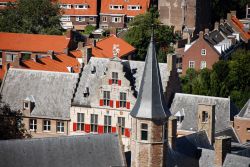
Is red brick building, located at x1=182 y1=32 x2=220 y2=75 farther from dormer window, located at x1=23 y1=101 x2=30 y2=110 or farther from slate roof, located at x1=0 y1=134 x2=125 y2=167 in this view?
slate roof, located at x1=0 y1=134 x2=125 y2=167

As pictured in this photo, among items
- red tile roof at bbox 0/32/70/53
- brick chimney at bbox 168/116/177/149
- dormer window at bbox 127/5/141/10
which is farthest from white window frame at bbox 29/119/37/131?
dormer window at bbox 127/5/141/10

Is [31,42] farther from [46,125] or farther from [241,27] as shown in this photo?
[46,125]

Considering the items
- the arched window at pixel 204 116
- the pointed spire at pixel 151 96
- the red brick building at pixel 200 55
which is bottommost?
the arched window at pixel 204 116

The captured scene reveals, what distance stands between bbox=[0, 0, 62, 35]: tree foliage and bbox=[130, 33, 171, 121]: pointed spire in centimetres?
6888

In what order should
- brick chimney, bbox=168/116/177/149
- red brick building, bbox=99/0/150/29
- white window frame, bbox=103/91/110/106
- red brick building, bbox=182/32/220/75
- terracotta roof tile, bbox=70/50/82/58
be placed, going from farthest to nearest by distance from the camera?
red brick building, bbox=99/0/150/29 < red brick building, bbox=182/32/220/75 < terracotta roof tile, bbox=70/50/82/58 < white window frame, bbox=103/91/110/106 < brick chimney, bbox=168/116/177/149

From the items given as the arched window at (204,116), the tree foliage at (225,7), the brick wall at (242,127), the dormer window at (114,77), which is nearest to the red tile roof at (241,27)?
the tree foliage at (225,7)

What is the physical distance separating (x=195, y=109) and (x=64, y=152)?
71.6 feet

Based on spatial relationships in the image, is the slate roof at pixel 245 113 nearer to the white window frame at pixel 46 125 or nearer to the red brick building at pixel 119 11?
the white window frame at pixel 46 125

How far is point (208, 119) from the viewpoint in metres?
69.9

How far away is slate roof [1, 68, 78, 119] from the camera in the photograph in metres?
82.1

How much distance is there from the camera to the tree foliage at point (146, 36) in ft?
391

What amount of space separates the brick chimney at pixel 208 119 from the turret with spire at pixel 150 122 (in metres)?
11.7

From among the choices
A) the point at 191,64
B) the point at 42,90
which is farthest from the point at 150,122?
the point at 191,64

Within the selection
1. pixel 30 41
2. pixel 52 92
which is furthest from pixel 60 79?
pixel 30 41
